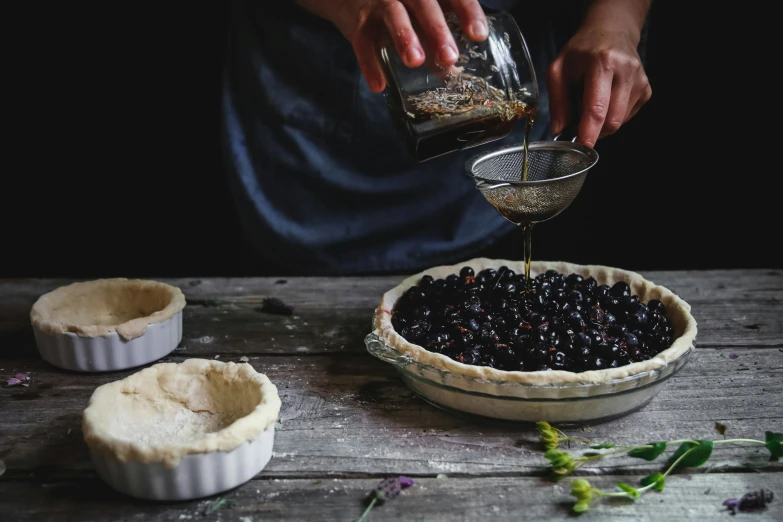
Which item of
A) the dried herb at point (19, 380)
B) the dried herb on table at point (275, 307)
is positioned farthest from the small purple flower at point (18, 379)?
the dried herb on table at point (275, 307)

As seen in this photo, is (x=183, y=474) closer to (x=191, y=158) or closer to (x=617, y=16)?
(x=617, y=16)

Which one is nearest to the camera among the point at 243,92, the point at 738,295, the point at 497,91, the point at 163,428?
the point at 163,428

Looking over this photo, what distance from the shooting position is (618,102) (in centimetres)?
196

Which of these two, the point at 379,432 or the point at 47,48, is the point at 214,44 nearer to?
the point at 47,48

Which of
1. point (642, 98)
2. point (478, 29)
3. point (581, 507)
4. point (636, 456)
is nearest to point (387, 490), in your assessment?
point (581, 507)

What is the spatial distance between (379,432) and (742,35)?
2.44 m

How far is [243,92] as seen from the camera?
272 centimetres

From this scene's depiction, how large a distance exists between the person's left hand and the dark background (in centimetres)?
124

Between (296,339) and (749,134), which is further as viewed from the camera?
(749,134)

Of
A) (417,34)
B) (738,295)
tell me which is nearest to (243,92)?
(417,34)

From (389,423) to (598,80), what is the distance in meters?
1.00

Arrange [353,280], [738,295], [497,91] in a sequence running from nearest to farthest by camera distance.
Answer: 1. [497,91]
2. [738,295]
3. [353,280]

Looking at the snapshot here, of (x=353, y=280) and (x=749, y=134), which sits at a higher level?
(x=749, y=134)

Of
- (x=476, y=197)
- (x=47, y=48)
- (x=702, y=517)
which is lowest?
(x=702, y=517)
